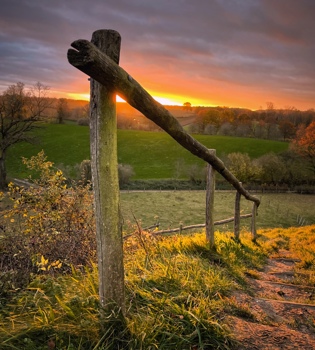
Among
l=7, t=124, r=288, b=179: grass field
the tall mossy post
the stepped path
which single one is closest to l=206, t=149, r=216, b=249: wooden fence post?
the stepped path

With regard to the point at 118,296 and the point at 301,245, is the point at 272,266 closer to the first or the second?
the point at 301,245

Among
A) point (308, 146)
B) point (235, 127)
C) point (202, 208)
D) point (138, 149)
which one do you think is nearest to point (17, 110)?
point (202, 208)

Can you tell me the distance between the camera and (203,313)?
267cm

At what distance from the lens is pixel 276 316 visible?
320 centimetres

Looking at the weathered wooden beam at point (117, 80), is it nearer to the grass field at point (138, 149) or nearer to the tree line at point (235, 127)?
the tree line at point (235, 127)

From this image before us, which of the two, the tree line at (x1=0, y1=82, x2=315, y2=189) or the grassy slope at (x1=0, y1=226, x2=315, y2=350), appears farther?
the tree line at (x1=0, y1=82, x2=315, y2=189)

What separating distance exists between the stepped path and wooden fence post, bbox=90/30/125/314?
3.97ft

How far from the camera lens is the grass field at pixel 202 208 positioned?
85.2 ft

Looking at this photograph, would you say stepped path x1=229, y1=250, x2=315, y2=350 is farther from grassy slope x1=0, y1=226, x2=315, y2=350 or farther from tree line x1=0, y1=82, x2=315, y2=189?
tree line x1=0, y1=82, x2=315, y2=189

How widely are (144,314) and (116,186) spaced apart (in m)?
1.19

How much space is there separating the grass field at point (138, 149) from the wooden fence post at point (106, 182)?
43639mm

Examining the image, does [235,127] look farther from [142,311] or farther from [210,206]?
[142,311]

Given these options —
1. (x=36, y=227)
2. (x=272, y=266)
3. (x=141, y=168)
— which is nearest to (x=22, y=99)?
(x=141, y=168)

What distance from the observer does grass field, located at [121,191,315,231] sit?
85.2 feet
